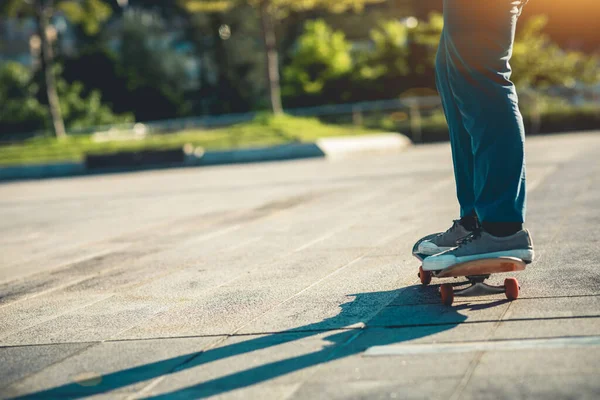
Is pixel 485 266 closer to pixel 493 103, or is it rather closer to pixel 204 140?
pixel 493 103

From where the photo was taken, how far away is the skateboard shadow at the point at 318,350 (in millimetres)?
2570

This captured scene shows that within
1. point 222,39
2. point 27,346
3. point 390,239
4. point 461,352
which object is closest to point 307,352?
point 461,352

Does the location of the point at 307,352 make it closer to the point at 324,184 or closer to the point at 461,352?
the point at 461,352

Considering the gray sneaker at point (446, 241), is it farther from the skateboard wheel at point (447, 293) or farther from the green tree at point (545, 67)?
the green tree at point (545, 67)

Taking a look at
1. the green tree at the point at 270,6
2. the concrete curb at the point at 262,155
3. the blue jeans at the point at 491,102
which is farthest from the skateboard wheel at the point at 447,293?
the green tree at the point at 270,6

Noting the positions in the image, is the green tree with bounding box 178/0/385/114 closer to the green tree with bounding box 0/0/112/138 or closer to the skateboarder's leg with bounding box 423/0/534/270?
the green tree with bounding box 0/0/112/138

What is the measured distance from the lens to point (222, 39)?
168 feet

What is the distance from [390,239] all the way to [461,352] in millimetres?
2863

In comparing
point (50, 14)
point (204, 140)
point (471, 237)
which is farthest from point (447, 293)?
point (50, 14)

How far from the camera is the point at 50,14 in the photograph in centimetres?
2908

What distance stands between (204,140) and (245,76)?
1047 inches

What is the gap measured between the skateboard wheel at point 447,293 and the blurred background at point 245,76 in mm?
19547

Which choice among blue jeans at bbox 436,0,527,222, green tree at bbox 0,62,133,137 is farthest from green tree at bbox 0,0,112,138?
blue jeans at bbox 436,0,527,222

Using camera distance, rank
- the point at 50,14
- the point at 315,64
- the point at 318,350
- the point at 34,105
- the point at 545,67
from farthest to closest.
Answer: the point at 315,64 → the point at 34,105 → the point at 545,67 → the point at 50,14 → the point at 318,350
